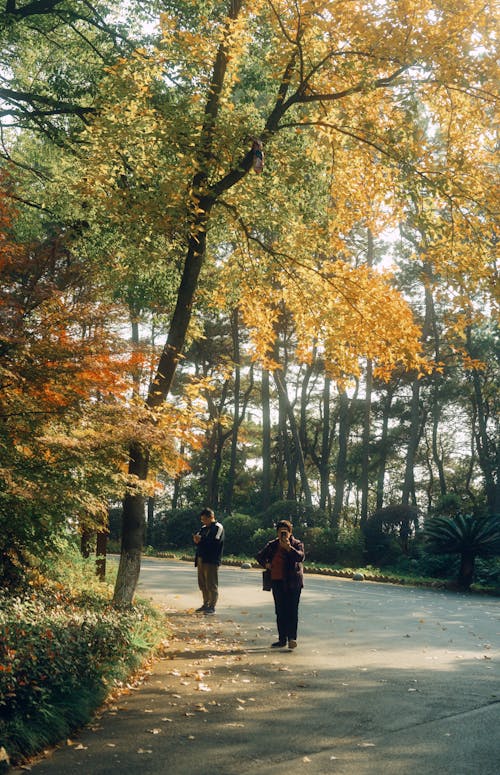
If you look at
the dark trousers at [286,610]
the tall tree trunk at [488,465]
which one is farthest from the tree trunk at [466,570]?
the tall tree trunk at [488,465]

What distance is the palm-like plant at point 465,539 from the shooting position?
2122 cm

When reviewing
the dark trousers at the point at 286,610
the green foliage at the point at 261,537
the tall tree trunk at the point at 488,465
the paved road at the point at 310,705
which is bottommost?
the paved road at the point at 310,705

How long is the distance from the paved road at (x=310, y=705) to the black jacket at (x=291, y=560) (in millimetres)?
895

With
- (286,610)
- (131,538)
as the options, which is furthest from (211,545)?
(286,610)

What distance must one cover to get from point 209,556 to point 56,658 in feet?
24.1

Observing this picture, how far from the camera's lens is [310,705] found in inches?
290

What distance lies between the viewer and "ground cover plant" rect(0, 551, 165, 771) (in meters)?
5.98

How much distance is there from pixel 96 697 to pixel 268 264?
30.0ft

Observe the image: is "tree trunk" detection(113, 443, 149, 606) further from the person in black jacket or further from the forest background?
the person in black jacket

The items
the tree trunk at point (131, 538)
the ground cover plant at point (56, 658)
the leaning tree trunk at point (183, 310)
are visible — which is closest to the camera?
the ground cover plant at point (56, 658)

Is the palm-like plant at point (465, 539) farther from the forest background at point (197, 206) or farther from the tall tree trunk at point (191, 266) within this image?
the tall tree trunk at point (191, 266)

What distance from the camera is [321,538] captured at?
98.3 ft

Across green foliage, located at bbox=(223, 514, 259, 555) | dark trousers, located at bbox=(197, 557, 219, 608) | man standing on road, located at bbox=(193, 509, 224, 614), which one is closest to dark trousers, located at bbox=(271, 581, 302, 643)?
man standing on road, located at bbox=(193, 509, 224, 614)

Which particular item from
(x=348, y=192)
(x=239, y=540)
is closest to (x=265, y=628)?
(x=348, y=192)
